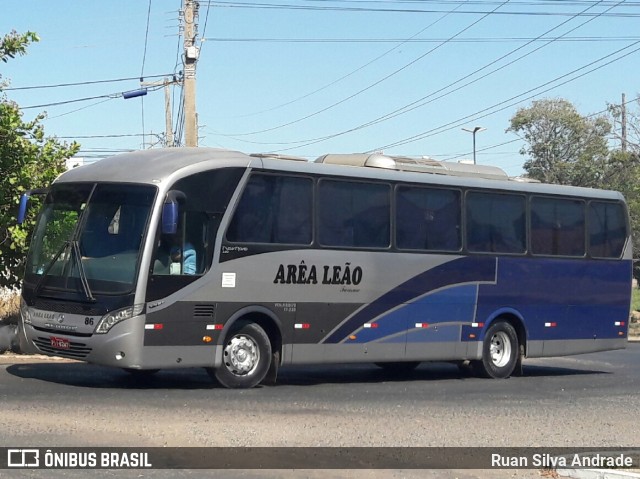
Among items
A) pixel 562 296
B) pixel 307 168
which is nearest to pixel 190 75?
pixel 562 296

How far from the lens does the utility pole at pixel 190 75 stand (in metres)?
28.4

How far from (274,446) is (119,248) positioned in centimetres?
527

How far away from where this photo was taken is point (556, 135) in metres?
93.0

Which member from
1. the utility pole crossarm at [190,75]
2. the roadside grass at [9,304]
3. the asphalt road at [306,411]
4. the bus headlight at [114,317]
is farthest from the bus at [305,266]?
the utility pole crossarm at [190,75]

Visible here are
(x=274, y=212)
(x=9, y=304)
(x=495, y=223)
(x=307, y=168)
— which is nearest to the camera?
(x=274, y=212)

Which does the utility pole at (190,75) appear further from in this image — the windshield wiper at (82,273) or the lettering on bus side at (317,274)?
the windshield wiper at (82,273)

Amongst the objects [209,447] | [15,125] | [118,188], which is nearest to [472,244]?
[118,188]

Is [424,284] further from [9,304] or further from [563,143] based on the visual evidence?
[563,143]

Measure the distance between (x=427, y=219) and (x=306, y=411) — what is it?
6.11m

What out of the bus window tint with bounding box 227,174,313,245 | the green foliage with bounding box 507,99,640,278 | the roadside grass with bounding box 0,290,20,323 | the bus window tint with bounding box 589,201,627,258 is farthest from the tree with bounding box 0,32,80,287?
the green foliage with bounding box 507,99,640,278

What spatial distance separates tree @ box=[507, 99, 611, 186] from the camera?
9200 cm

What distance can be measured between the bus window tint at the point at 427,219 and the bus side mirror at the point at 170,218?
457 cm

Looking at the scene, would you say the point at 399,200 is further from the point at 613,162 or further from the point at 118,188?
the point at 613,162

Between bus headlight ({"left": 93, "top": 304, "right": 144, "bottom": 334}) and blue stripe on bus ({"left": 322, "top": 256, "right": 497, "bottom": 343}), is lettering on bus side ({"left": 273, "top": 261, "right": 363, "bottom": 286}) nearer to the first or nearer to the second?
blue stripe on bus ({"left": 322, "top": 256, "right": 497, "bottom": 343})
